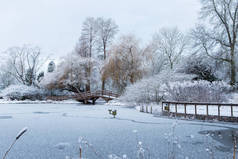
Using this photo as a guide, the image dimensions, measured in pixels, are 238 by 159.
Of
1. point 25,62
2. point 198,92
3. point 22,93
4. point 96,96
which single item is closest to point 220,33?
point 198,92

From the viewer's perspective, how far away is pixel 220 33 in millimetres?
14211

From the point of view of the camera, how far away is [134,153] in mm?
3486

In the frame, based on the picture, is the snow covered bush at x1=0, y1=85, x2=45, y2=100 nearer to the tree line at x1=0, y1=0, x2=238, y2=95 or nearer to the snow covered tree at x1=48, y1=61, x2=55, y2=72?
the tree line at x1=0, y1=0, x2=238, y2=95

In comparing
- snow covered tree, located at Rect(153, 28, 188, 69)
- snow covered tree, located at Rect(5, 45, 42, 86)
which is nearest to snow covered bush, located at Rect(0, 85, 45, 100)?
snow covered tree, located at Rect(5, 45, 42, 86)

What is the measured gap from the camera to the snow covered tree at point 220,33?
45.1 feet

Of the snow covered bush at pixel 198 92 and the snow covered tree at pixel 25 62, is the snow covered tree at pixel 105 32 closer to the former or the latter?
the snow covered tree at pixel 25 62

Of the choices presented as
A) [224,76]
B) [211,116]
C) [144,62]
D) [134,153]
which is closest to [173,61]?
[144,62]

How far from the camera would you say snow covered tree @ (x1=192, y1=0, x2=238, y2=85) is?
45.1 ft

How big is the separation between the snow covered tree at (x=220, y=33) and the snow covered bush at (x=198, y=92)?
3.20m

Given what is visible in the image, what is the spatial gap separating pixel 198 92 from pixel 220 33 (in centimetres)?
599

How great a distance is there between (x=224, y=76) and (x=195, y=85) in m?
5.73

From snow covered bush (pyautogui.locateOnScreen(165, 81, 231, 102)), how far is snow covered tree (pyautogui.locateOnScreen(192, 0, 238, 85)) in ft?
10.5

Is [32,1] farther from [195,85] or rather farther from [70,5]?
[195,85]

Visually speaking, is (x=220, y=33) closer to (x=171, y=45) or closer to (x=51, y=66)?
(x=171, y=45)
